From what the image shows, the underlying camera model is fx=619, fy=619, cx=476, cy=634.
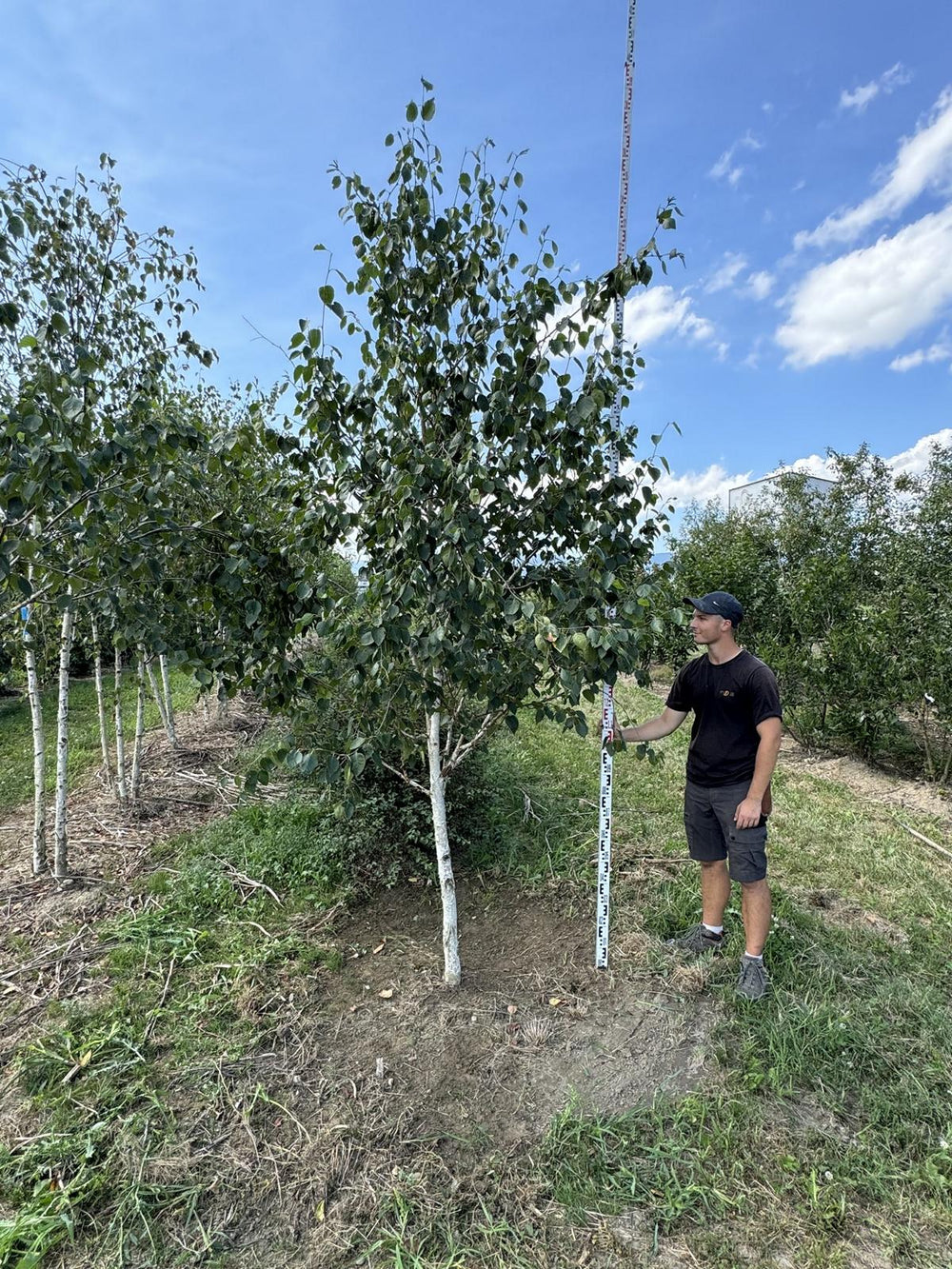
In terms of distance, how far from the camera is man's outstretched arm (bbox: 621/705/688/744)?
3.16m

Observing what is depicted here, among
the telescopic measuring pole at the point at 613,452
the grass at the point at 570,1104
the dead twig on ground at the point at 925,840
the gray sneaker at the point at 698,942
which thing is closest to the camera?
the grass at the point at 570,1104

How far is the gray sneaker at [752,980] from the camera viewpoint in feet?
9.78

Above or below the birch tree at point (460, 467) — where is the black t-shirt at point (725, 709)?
below

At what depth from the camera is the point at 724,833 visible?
10.5 ft

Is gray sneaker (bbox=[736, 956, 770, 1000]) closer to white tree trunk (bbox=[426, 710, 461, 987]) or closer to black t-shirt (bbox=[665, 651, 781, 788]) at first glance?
black t-shirt (bbox=[665, 651, 781, 788])

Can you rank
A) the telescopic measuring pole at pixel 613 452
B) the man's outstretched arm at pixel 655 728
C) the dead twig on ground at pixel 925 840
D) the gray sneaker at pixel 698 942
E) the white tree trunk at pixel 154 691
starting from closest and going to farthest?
the telescopic measuring pole at pixel 613 452 → the man's outstretched arm at pixel 655 728 → the gray sneaker at pixel 698 942 → the dead twig on ground at pixel 925 840 → the white tree trunk at pixel 154 691

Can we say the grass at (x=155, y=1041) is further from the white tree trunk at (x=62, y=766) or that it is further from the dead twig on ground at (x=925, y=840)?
the dead twig on ground at (x=925, y=840)

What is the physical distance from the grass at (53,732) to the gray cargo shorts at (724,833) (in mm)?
5227

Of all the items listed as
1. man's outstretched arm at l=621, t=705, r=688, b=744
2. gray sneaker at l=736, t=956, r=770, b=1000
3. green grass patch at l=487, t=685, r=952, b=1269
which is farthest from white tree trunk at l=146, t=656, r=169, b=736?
gray sneaker at l=736, t=956, r=770, b=1000

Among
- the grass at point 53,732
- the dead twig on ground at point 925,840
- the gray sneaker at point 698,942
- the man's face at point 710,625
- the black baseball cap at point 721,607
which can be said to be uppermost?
the black baseball cap at point 721,607

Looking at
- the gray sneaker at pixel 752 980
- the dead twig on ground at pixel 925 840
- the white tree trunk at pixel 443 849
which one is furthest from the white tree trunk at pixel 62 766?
the dead twig on ground at pixel 925 840

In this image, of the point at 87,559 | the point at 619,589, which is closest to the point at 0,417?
the point at 87,559

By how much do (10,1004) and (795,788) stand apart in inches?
267

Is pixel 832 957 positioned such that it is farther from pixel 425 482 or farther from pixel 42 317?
pixel 42 317
